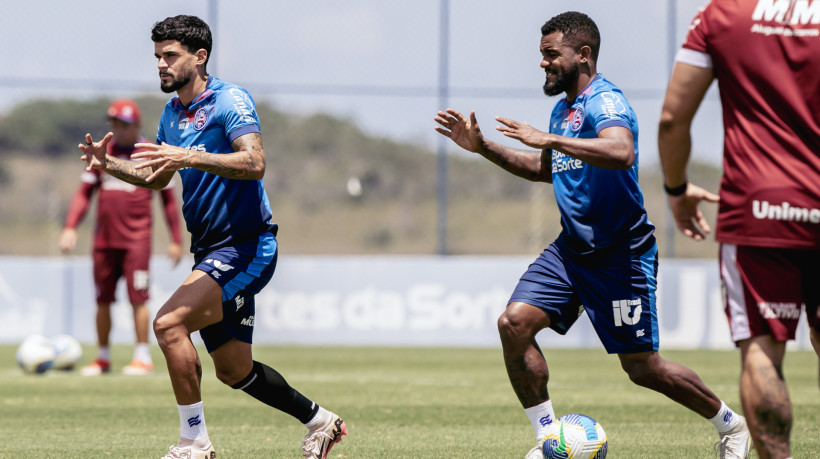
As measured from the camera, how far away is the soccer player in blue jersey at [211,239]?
18.0ft

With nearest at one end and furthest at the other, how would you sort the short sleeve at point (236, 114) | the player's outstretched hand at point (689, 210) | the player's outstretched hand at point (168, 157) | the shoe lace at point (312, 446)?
1. the player's outstretched hand at point (689, 210)
2. the player's outstretched hand at point (168, 157)
3. the short sleeve at point (236, 114)
4. the shoe lace at point (312, 446)

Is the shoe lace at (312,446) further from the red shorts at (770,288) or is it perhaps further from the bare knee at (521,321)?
the red shorts at (770,288)

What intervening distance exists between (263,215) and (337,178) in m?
26.9

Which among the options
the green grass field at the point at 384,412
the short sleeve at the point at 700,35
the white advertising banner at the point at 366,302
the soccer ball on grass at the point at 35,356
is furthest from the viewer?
the white advertising banner at the point at 366,302

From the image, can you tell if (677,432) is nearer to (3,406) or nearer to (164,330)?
(164,330)

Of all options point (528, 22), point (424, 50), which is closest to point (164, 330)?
point (424, 50)

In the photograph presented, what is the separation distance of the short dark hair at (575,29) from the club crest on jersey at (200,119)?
1878 millimetres

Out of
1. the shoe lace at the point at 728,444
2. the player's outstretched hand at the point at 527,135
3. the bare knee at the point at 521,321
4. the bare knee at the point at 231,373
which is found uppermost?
the player's outstretched hand at the point at 527,135

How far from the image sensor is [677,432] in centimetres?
703

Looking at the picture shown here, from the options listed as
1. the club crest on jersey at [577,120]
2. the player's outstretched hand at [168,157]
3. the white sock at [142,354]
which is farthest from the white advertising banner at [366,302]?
the player's outstretched hand at [168,157]

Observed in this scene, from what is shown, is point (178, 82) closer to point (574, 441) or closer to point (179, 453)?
point (179, 453)

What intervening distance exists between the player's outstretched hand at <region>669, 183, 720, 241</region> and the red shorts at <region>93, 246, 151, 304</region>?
26.2ft

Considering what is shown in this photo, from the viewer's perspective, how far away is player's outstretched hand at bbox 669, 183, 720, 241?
13.6 ft

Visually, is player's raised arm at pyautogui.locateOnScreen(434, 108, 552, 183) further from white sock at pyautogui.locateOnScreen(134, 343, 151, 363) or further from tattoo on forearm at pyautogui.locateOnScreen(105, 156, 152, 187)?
white sock at pyautogui.locateOnScreen(134, 343, 151, 363)
